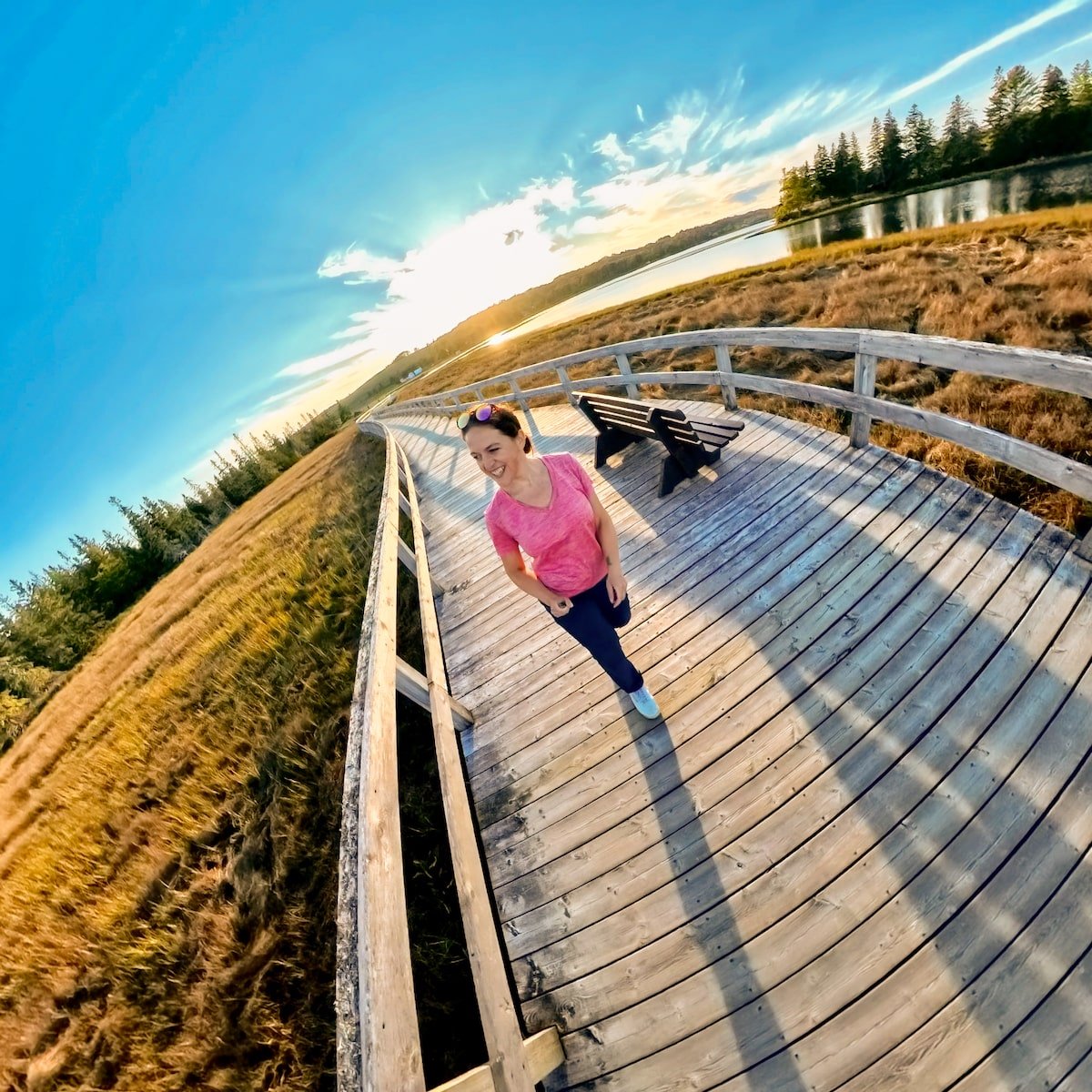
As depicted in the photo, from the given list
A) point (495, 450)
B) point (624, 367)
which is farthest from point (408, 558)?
point (624, 367)

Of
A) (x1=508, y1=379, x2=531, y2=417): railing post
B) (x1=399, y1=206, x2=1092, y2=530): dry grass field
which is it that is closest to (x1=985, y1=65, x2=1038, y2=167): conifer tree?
(x1=399, y1=206, x2=1092, y2=530): dry grass field

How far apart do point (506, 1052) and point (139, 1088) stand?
10.5 ft

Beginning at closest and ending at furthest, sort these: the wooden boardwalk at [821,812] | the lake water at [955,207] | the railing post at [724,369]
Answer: the wooden boardwalk at [821,812]
the railing post at [724,369]
the lake water at [955,207]

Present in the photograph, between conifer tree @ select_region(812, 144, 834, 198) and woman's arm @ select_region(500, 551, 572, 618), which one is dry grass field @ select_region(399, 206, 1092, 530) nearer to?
woman's arm @ select_region(500, 551, 572, 618)

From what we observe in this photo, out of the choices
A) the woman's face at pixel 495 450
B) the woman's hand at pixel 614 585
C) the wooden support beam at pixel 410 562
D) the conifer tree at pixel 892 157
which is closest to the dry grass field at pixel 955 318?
the woman's hand at pixel 614 585

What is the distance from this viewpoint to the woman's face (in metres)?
2.09

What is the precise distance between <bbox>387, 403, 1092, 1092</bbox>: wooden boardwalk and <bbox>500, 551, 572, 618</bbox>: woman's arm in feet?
3.79

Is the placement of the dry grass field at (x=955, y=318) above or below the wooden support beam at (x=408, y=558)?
below

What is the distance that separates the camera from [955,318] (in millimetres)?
8609

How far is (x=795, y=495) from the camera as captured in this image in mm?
4402

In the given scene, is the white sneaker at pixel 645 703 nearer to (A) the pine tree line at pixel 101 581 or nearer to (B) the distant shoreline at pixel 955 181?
(A) the pine tree line at pixel 101 581

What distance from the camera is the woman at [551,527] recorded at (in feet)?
7.01

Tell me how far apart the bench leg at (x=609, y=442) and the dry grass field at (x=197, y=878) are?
399 centimetres

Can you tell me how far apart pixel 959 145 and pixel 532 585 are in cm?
7762
